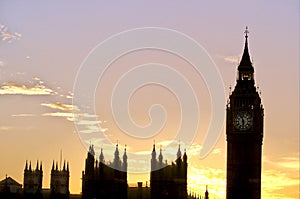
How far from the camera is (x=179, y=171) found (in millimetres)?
141625

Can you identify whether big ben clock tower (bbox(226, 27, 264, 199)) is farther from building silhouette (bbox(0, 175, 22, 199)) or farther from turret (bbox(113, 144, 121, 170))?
building silhouette (bbox(0, 175, 22, 199))

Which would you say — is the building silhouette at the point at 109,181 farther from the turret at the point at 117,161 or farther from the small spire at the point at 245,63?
the small spire at the point at 245,63

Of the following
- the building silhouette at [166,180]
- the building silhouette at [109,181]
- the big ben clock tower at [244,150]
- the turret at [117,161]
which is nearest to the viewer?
the turret at [117,161]

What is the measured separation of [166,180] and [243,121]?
23647 millimetres

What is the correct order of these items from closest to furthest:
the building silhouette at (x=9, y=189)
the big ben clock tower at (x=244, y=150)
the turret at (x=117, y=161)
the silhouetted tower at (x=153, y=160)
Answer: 1. the turret at (x=117, y=161)
2. the silhouetted tower at (x=153, y=160)
3. the building silhouette at (x=9, y=189)
4. the big ben clock tower at (x=244, y=150)

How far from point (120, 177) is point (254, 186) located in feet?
88.8

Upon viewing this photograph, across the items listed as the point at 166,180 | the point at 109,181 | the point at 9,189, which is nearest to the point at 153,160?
the point at 166,180

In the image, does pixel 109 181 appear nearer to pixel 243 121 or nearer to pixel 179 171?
pixel 179 171

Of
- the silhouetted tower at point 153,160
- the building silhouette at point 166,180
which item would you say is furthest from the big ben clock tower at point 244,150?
the silhouetted tower at point 153,160

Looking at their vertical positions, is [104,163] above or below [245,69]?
below

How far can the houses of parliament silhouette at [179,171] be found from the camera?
14025cm

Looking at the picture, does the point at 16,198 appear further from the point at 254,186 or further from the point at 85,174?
the point at 254,186

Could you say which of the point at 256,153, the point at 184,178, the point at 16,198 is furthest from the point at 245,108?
the point at 16,198

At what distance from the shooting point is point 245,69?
16575 cm
